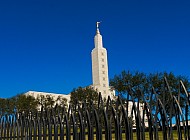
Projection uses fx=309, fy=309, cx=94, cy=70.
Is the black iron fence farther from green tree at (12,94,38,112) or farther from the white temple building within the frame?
the white temple building

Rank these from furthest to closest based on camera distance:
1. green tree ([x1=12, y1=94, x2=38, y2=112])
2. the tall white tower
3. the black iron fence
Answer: the tall white tower
green tree ([x1=12, y1=94, x2=38, y2=112])
the black iron fence

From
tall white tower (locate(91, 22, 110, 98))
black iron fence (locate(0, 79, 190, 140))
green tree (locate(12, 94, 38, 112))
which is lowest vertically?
black iron fence (locate(0, 79, 190, 140))

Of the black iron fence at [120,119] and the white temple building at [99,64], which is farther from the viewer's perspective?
the white temple building at [99,64]

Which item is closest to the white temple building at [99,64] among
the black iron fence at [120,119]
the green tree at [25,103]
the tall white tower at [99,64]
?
the tall white tower at [99,64]

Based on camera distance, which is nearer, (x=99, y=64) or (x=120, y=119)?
(x=120, y=119)

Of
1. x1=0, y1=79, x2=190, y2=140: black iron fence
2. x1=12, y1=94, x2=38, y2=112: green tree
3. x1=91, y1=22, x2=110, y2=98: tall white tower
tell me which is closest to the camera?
x1=0, y1=79, x2=190, y2=140: black iron fence

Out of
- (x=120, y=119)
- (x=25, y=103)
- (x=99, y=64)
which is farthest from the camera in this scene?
(x=99, y=64)

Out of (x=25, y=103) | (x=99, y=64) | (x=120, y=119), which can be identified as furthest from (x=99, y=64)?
(x=120, y=119)

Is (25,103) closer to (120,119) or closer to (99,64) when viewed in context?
(120,119)

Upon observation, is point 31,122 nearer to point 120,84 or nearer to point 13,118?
point 13,118

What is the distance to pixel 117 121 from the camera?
4113 mm

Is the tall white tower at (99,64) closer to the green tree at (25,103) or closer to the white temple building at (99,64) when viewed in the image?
the white temple building at (99,64)

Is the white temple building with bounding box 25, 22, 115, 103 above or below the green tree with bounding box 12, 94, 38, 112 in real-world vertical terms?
above

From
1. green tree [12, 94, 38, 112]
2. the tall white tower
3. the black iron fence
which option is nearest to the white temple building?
the tall white tower
